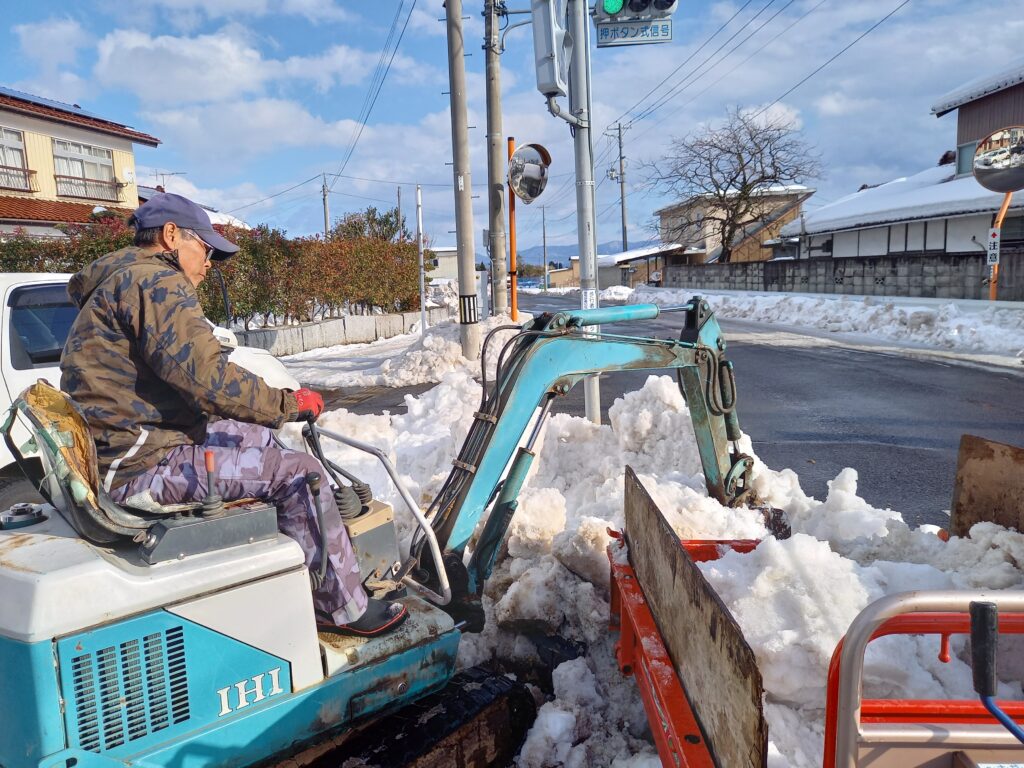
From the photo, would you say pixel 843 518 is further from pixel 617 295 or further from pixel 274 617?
pixel 617 295

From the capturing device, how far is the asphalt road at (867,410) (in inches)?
254

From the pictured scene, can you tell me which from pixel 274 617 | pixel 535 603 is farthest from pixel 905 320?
pixel 274 617

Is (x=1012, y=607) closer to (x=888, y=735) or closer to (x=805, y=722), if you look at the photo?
(x=888, y=735)

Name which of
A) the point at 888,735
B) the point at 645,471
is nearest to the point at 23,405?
the point at 888,735

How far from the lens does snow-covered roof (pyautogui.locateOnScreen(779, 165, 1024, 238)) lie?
2302 centimetres

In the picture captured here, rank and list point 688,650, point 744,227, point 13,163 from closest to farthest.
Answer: point 688,650
point 13,163
point 744,227

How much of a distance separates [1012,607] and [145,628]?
89.1 inches

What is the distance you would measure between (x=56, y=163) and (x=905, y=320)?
28010mm

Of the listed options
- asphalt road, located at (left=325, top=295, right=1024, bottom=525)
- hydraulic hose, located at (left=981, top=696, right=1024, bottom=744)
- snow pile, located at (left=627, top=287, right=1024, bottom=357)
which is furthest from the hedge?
hydraulic hose, located at (left=981, top=696, right=1024, bottom=744)

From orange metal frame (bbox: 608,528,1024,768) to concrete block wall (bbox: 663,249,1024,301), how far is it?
16698 millimetres

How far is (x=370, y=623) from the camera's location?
9.10ft

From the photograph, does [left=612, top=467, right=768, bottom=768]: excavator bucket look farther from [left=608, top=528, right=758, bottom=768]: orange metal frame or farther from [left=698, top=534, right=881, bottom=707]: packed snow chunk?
[left=698, top=534, right=881, bottom=707]: packed snow chunk

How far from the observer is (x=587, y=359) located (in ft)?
11.5

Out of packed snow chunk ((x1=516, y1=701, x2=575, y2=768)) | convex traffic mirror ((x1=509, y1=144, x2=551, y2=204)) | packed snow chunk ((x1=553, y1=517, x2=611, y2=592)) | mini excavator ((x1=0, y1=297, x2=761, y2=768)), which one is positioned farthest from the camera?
convex traffic mirror ((x1=509, y1=144, x2=551, y2=204))
